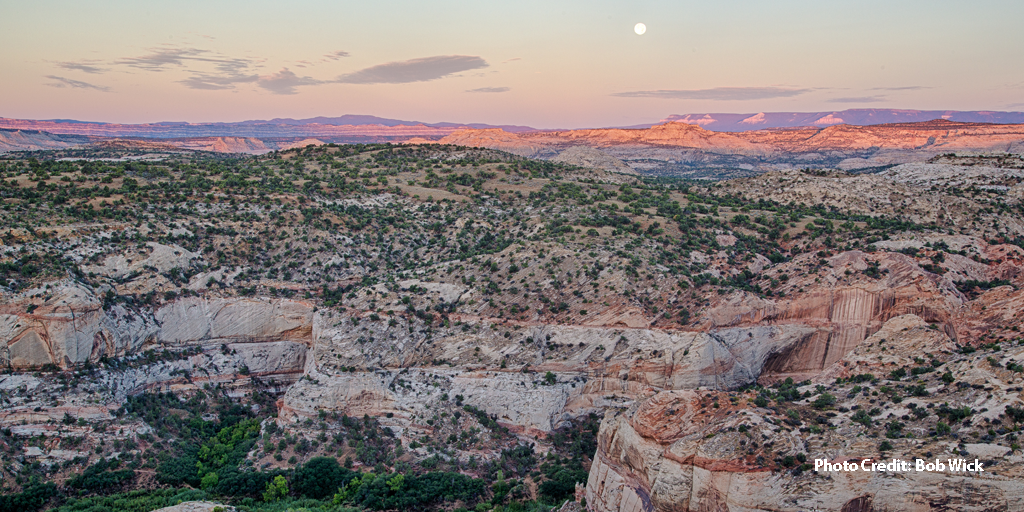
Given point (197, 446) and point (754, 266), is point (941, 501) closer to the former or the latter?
point (754, 266)

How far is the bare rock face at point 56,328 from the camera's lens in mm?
33562

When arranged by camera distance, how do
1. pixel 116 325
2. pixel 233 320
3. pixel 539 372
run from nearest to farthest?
pixel 116 325 < pixel 539 372 < pixel 233 320

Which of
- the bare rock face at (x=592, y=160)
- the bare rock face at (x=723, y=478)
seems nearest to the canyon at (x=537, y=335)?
the bare rock face at (x=723, y=478)

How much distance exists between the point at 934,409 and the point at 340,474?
88.8 ft

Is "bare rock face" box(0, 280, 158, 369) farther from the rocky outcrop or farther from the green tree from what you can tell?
the green tree

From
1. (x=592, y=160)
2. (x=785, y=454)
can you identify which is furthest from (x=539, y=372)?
(x=592, y=160)

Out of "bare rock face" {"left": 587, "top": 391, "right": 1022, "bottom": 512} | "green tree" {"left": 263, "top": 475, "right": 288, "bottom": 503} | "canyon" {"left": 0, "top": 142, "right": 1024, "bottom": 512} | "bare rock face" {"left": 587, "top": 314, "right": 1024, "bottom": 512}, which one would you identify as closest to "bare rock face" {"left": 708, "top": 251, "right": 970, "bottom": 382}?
"canyon" {"left": 0, "top": 142, "right": 1024, "bottom": 512}

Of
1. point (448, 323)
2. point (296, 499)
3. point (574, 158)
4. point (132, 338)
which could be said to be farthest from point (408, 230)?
point (574, 158)

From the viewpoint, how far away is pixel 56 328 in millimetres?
34219

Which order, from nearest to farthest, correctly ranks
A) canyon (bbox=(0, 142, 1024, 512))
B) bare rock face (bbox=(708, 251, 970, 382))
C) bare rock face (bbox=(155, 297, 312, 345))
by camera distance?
canyon (bbox=(0, 142, 1024, 512)), bare rock face (bbox=(708, 251, 970, 382)), bare rock face (bbox=(155, 297, 312, 345))

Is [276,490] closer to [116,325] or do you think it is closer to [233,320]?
[233,320]

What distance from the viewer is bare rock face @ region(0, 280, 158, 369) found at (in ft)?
110

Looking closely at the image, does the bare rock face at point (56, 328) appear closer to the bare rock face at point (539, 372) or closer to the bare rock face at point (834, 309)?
the bare rock face at point (539, 372)

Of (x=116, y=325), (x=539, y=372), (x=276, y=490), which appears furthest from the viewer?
(x=539, y=372)
